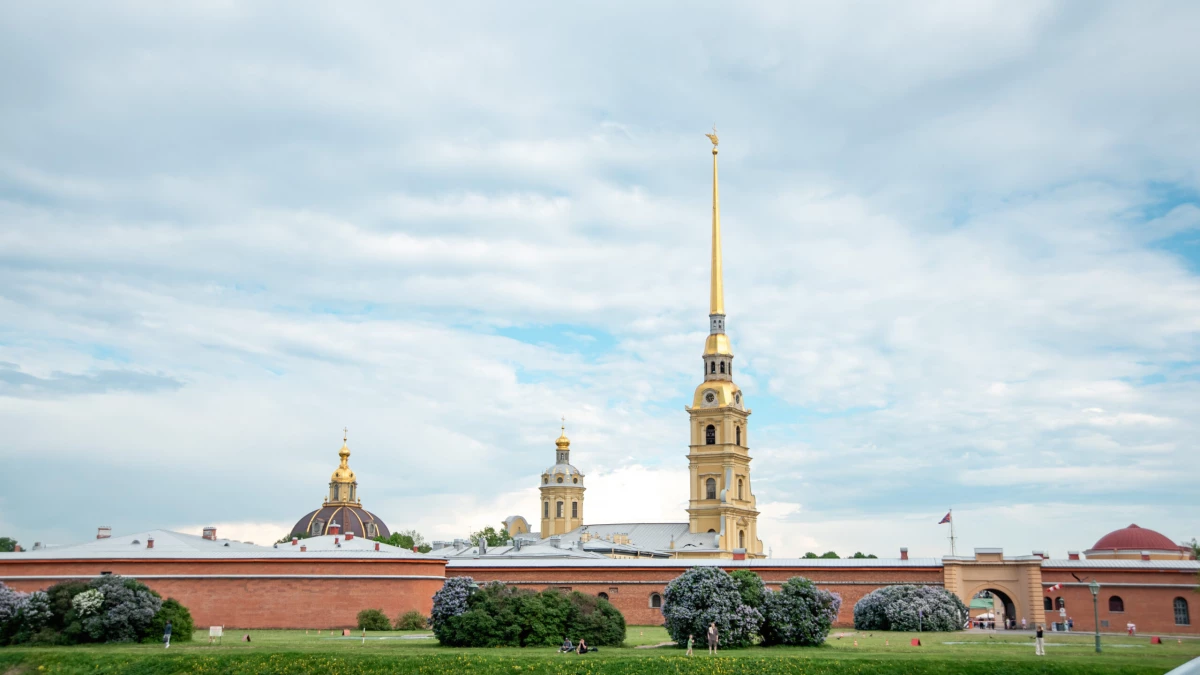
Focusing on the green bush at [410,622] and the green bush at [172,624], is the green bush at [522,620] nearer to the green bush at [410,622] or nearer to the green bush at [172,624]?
the green bush at [172,624]

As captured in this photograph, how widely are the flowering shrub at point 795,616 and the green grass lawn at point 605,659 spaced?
812 mm

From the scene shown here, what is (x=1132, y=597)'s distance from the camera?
47188 millimetres

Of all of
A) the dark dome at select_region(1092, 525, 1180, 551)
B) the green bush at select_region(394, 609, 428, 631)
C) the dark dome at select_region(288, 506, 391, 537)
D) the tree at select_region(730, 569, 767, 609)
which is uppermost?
the dark dome at select_region(288, 506, 391, 537)

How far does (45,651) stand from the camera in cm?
3494

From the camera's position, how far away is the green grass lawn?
1183 inches

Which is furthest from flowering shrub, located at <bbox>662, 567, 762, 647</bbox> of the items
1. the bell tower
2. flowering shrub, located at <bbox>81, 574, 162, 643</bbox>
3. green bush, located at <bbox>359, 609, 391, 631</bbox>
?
the bell tower

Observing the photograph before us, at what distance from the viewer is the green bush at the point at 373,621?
157ft

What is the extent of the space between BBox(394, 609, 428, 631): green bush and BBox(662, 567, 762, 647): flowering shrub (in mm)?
15615

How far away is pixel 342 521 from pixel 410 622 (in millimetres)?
53339

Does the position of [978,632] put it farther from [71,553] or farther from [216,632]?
[71,553]

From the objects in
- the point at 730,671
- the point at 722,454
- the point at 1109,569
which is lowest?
the point at 730,671

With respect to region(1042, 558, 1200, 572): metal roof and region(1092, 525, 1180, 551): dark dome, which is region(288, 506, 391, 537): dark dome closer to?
region(1092, 525, 1180, 551): dark dome

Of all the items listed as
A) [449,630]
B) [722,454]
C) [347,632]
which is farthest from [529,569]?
[722,454]

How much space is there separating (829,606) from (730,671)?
9.27 meters
